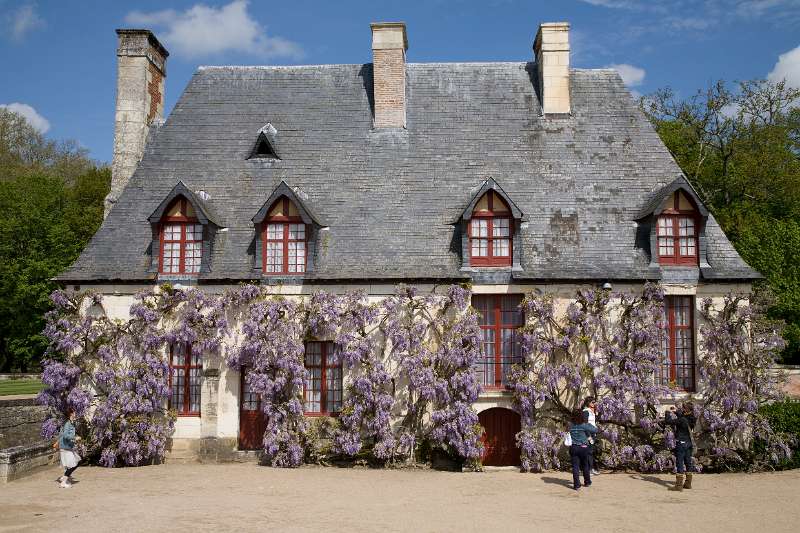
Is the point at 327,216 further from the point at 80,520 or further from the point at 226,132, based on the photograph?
the point at 80,520

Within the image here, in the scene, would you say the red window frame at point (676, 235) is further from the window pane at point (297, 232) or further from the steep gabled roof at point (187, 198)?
the steep gabled roof at point (187, 198)

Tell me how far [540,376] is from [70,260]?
33051 millimetres

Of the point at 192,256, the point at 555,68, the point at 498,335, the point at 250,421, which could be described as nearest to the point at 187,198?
the point at 192,256

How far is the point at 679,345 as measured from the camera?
15.5 metres

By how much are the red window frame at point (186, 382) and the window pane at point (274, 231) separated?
10.8ft

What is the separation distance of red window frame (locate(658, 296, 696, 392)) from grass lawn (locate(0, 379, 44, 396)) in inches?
961

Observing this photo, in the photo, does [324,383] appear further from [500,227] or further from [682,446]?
[682,446]

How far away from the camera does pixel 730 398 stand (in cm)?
1455

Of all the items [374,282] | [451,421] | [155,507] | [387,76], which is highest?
[387,76]

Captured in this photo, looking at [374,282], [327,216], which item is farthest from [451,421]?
[327,216]

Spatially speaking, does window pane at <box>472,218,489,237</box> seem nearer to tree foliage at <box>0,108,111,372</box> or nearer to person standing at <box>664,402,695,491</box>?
person standing at <box>664,402,695,491</box>

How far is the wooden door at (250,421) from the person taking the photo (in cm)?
1553

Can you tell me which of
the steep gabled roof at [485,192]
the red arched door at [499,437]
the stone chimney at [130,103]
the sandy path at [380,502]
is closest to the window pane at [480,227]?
the steep gabled roof at [485,192]

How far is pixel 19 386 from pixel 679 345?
28439 mm
